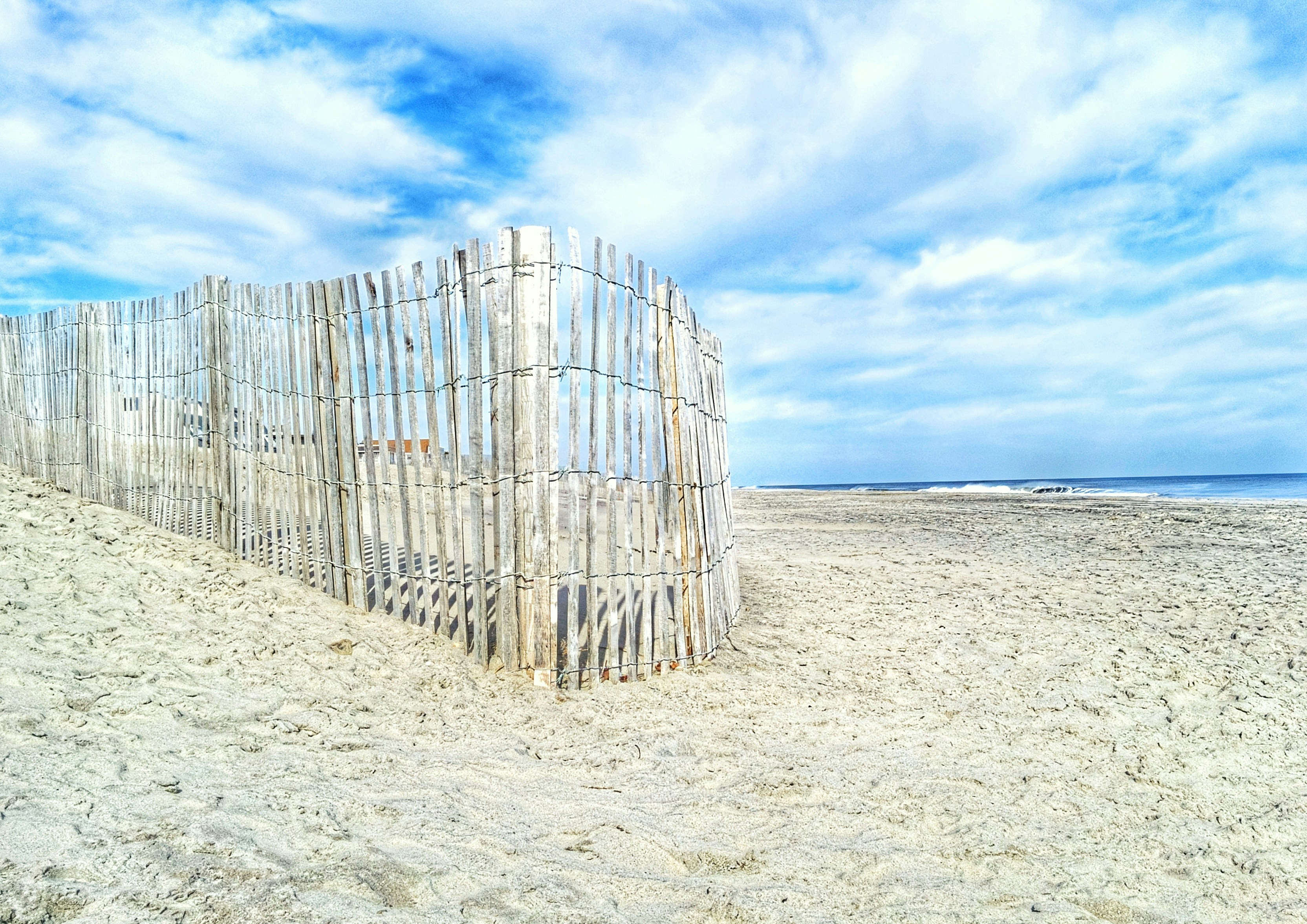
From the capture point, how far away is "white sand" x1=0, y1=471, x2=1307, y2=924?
256 centimetres

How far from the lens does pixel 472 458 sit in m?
4.54

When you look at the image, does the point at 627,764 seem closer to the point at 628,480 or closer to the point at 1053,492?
the point at 628,480

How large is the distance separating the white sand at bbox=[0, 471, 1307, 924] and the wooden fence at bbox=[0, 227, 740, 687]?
0.32 m

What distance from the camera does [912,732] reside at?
14.4ft

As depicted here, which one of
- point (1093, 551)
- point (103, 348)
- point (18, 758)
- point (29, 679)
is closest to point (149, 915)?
point (18, 758)

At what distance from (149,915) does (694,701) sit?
2.98 meters

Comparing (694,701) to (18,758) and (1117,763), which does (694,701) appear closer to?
(1117,763)

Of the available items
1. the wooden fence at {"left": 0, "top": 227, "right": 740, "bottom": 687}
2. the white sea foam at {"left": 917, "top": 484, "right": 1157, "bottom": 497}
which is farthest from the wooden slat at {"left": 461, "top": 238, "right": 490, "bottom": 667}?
the white sea foam at {"left": 917, "top": 484, "right": 1157, "bottom": 497}

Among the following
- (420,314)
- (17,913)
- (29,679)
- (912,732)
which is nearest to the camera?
(17,913)

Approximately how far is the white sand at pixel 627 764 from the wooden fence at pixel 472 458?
1.05ft

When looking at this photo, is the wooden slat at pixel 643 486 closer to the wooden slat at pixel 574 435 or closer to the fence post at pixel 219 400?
the wooden slat at pixel 574 435

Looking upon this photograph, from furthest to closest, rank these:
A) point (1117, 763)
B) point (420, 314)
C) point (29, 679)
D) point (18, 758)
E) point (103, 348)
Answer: point (103, 348), point (420, 314), point (1117, 763), point (29, 679), point (18, 758)

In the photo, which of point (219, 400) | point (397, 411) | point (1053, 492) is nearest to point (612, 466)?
point (397, 411)

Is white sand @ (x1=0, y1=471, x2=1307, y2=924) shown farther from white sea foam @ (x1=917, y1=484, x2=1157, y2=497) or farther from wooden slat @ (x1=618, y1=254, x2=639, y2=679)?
white sea foam @ (x1=917, y1=484, x2=1157, y2=497)
